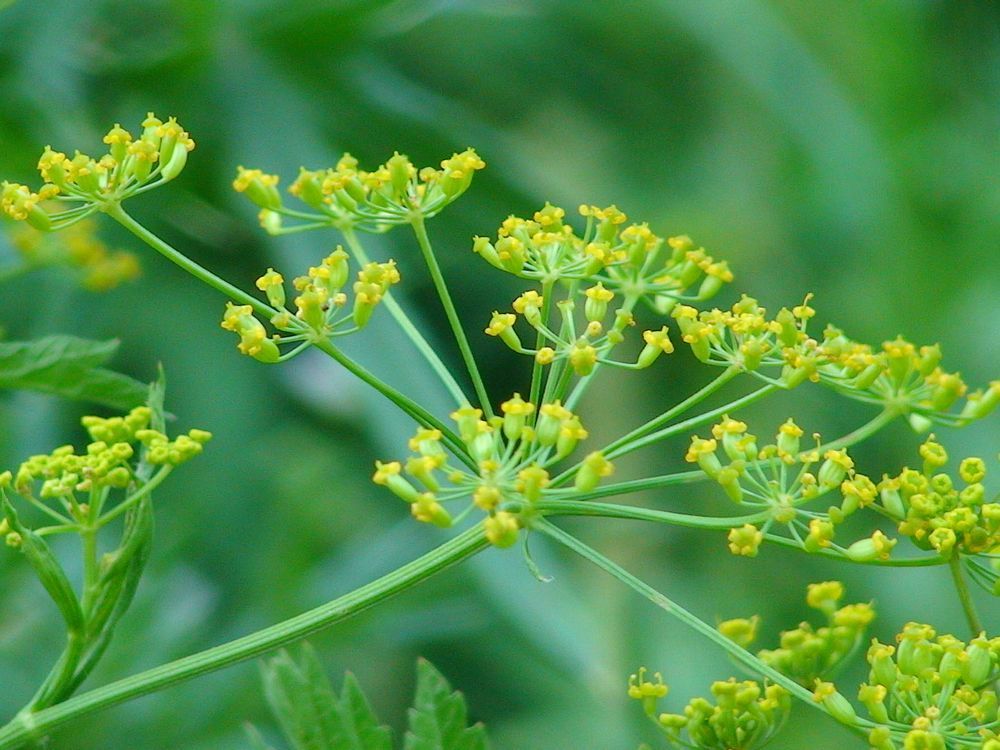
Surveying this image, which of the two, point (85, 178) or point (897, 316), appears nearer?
point (85, 178)

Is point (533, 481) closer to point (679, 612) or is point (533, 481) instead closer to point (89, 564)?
point (679, 612)

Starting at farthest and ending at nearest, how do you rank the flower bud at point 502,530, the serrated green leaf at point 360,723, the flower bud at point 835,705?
the serrated green leaf at point 360,723
the flower bud at point 835,705
the flower bud at point 502,530

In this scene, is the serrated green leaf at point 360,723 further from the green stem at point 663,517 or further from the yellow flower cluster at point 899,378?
the yellow flower cluster at point 899,378

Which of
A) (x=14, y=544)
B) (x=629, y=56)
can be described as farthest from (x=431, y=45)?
(x=14, y=544)

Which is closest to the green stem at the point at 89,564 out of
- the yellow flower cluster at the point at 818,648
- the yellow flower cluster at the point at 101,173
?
the yellow flower cluster at the point at 101,173

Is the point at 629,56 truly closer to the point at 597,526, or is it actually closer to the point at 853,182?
the point at 853,182

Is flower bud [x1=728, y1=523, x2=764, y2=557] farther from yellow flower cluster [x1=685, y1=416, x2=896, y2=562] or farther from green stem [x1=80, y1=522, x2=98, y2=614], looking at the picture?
green stem [x1=80, y1=522, x2=98, y2=614]

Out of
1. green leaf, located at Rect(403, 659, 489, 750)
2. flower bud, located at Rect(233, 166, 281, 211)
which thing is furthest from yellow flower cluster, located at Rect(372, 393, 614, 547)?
flower bud, located at Rect(233, 166, 281, 211)

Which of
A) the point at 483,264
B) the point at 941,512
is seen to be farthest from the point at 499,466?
the point at 483,264
